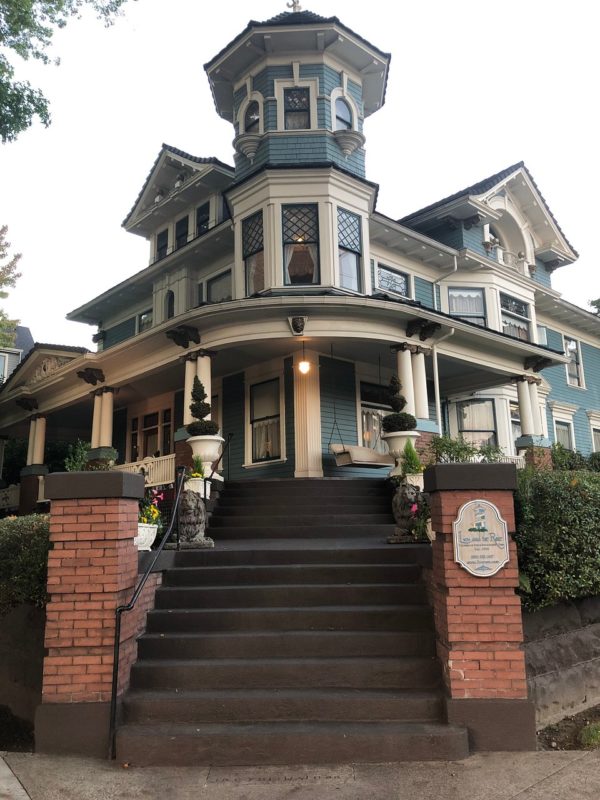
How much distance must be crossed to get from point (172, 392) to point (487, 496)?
1259cm

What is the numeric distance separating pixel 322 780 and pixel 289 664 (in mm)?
1036

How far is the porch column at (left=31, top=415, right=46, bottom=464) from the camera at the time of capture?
1647 centimetres

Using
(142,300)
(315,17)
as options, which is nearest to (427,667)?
(315,17)

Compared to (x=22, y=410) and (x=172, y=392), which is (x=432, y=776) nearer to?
Result: (x=172, y=392)

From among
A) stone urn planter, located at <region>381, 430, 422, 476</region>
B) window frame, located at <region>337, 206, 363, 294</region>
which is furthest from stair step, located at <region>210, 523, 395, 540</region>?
window frame, located at <region>337, 206, 363, 294</region>

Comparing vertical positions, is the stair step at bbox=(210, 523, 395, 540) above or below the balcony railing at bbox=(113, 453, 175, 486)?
below

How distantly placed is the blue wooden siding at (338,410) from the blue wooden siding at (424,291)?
388cm

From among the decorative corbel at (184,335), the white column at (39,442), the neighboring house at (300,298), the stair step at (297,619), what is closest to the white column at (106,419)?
the neighboring house at (300,298)

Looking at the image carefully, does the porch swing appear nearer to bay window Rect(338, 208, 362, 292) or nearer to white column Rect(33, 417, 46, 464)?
bay window Rect(338, 208, 362, 292)

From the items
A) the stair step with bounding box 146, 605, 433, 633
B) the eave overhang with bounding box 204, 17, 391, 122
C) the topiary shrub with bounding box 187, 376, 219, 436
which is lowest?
the stair step with bounding box 146, 605, 433, 633

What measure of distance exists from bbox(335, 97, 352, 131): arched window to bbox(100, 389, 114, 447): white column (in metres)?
8.26

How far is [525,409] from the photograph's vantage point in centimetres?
1423

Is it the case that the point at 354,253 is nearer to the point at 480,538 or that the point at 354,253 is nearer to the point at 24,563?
the point at 480,538

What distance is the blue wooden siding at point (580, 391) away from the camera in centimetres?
1994
